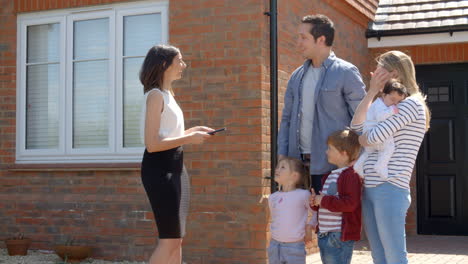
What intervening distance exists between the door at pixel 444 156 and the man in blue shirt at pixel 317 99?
565cm

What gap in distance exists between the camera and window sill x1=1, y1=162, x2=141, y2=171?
7.88m

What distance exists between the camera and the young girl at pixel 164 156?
4.48 meters

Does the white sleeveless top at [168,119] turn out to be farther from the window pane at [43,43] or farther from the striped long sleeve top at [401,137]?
the window pane at [43,43]

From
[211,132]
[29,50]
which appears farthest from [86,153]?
[211,132]

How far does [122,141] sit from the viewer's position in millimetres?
8102

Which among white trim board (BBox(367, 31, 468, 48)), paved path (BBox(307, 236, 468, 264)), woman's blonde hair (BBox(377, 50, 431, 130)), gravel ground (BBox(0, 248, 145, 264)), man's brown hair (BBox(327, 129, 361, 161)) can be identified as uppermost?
white trim board (BBox(367, 31, 468, 48))

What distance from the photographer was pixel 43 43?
28.4 ft

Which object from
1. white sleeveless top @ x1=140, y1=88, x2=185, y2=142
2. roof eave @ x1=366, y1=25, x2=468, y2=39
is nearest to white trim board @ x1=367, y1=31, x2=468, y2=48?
roof eave @ x1=366, y1=25, x2=468, y2=39

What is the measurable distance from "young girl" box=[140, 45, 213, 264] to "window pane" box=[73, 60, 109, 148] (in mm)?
3674

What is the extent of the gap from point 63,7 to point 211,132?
14.0 ft

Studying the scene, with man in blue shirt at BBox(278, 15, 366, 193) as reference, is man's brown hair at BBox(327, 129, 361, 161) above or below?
below

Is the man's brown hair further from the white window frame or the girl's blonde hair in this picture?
the white window frame

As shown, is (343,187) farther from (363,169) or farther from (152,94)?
(152,94)

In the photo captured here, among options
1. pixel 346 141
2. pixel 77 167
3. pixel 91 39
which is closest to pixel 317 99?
pixel 346 141
